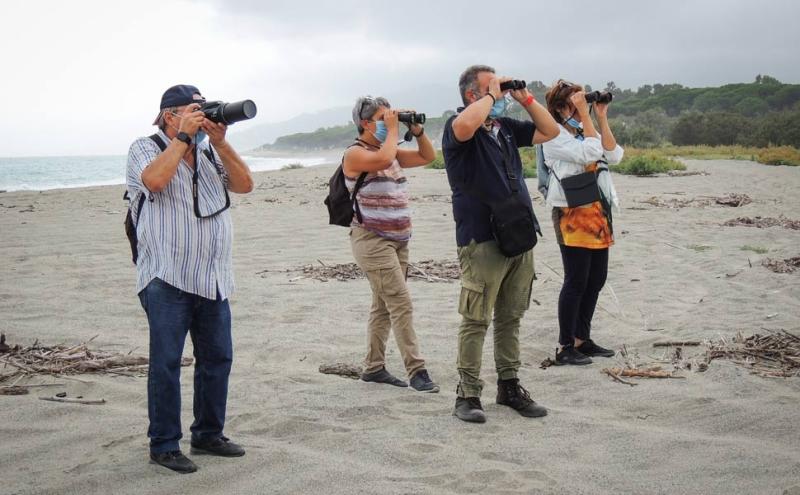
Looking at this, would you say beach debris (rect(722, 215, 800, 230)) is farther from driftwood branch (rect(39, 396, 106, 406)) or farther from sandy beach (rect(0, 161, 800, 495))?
driftwood branch (rect(39, 396, 106, 406))

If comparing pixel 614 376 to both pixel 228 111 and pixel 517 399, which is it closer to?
pixel 517 399

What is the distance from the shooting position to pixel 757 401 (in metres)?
4.36

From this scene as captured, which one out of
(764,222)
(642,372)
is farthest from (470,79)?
(764,222)

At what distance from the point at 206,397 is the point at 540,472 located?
63.1 inches

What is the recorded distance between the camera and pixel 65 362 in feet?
16.7

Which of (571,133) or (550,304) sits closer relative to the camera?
(571,133)

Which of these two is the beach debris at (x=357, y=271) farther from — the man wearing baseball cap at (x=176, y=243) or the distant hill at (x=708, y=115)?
the man wearing baseball cap at (x=176, y=243)

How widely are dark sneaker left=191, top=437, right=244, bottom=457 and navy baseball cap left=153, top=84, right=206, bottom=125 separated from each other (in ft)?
5.15

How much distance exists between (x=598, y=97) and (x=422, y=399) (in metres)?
2.43

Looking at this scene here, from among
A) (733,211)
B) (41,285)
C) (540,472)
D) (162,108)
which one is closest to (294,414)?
(540,472)

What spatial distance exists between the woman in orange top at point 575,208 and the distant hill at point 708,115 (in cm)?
368

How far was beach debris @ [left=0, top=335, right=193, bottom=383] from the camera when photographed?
493 centimetres

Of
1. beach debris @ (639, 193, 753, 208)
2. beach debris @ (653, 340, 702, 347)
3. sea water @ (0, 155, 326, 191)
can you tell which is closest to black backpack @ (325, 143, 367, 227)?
beach debris @ (653, 340, 702, 347)

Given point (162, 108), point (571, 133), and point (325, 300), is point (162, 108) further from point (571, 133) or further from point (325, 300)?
point (325, 300)
